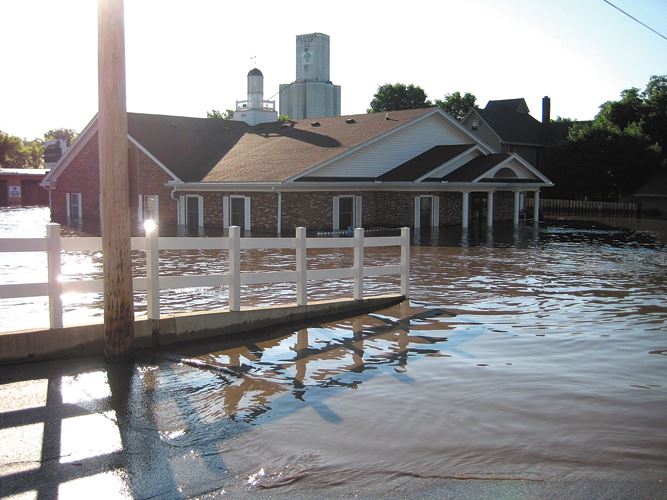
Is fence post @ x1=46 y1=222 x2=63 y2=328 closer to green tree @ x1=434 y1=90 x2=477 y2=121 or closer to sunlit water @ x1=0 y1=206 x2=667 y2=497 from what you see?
sunlit water @ x1=0 y1=206 x2=667 y2=497

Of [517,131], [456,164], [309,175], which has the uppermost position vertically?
[517,131]

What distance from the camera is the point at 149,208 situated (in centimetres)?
4041

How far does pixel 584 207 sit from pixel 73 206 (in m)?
35.7

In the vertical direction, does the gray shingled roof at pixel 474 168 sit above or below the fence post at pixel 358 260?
above

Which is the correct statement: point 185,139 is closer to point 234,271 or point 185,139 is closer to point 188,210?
point 188,210

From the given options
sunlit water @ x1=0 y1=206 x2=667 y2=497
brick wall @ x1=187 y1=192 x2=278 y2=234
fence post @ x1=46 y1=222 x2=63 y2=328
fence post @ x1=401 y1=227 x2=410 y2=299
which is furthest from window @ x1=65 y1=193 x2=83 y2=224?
fence post @ x1=46 y1=222 x2=63 y2=328

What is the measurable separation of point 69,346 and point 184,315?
66.4 inches

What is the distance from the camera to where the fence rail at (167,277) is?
355 inches

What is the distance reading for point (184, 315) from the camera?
10.3 m

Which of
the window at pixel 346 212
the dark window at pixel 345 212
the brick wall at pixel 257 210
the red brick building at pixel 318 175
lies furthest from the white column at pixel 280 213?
the dark window at pixel 345 212

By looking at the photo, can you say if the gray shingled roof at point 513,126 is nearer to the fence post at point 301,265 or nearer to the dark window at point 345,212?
the dark window at point 345,212

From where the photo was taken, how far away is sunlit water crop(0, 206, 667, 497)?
602 centimetres

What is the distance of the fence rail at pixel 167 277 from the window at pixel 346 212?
844 inches

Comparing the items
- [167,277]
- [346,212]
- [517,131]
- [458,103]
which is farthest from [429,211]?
[458,103]
